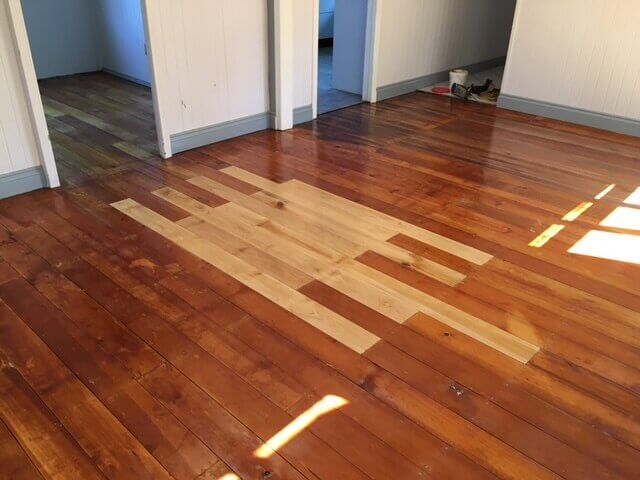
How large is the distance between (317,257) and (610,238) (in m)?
1.71

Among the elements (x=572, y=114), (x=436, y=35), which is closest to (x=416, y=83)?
(x=436, y=35)

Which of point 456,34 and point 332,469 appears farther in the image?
point 456,34

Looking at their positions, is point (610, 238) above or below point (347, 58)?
below

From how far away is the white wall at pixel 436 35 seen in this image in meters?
5.55

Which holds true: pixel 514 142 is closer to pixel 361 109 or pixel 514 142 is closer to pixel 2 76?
pixel 361 109

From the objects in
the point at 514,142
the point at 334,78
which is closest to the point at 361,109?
the point at 334,78

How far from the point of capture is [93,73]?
6484 millimetres

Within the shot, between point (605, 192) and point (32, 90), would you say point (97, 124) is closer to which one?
point (32, 90)

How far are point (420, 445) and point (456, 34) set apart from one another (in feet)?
A: 18.4

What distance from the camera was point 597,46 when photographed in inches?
192

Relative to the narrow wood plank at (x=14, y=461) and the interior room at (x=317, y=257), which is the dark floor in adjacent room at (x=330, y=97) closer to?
the interior room at (x=317, y=257)

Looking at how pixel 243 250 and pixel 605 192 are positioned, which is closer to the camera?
pixel 243 250

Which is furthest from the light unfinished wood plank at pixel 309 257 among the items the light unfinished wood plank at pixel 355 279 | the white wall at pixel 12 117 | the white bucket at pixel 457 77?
the white bucket at pixel 457 77

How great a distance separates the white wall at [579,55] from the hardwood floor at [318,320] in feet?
3.29
